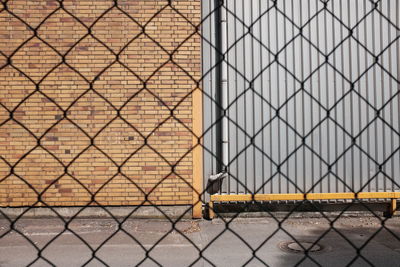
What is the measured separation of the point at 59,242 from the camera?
5.73 metres

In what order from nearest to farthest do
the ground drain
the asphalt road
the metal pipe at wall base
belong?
the asphalt road < the ground drain < the metal pipe at wall base

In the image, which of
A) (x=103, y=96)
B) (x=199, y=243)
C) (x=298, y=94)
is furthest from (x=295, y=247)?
(x=103, y=96)

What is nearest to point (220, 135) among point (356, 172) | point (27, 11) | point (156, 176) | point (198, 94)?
point (198, 94)

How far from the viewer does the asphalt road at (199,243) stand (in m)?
4.86

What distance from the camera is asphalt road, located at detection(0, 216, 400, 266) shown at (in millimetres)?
4863

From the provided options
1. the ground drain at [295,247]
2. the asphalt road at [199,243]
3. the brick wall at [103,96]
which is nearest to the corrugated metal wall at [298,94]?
the brick wall at [103,96]

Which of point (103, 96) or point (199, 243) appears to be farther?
point (103, 96)

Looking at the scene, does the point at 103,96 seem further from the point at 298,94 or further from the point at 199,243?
the point at 298,94

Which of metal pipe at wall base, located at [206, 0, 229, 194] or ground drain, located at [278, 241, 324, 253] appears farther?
metal pipe at wall base, located at [206, 0, 229, 194]

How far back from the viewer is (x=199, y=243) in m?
5.63

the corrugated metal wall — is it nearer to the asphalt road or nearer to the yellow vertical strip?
the yellow vertical strip

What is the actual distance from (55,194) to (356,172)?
5008mm

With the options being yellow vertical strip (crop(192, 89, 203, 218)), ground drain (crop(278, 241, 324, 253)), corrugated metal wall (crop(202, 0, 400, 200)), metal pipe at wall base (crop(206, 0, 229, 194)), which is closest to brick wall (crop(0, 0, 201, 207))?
yellow vertical strip (crop(192, 89, 203, 218))

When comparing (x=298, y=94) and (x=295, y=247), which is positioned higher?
(x=298, y=94)
